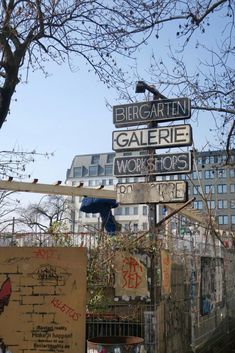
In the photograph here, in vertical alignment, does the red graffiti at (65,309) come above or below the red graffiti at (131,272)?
below

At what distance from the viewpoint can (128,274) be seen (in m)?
9.46

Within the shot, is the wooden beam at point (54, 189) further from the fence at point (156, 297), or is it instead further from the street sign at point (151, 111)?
the street sign at point (151, 111)

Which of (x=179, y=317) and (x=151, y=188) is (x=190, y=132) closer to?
(x=151, y=188)

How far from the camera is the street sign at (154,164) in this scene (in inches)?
435

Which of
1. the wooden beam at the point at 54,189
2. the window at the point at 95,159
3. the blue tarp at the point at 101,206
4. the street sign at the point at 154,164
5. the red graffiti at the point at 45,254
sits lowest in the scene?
the red graffiti at the point at 45,254

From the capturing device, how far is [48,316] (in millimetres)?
7691

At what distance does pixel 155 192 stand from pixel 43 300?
398 centimetres

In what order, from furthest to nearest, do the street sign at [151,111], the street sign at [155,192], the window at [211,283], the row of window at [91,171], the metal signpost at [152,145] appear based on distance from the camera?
1. the row of window at [91,171]
2. the window at [211,283]
3. the street sign at [151,111]
4. the metal signpost at [152,145]
5. the street sign at [155,192]

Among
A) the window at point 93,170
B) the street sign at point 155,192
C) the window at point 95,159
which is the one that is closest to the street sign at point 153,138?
the street sign at point 155,192

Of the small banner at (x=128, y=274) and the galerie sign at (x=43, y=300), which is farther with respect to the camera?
the small banner at (x=128, y=274)

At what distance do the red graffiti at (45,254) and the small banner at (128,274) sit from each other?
75.1 inches

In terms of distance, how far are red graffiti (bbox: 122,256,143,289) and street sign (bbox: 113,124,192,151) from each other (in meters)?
2.86

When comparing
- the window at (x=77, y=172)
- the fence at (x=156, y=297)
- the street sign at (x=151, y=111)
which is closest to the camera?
the fence at (x=156, y=297)

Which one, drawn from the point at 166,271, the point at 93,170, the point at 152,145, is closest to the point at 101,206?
the point at 152,145
